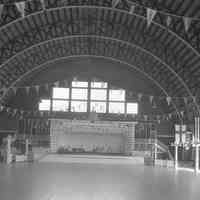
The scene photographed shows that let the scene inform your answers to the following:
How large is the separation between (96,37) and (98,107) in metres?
12.5

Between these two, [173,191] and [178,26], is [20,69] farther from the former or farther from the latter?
[173,191]

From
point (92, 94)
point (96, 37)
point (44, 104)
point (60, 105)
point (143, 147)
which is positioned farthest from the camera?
point (92, 94)

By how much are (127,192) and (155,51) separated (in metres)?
23.9

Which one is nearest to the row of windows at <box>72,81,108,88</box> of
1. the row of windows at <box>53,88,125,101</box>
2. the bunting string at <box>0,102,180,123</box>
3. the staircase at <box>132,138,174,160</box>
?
the row of windows at <box>53,88,125,101</box>

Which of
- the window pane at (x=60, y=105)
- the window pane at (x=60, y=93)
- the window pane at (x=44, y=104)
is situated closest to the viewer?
the window pane at (x=44, y=104)

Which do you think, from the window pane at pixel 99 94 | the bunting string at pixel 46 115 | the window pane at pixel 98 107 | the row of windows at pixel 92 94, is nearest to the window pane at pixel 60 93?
the row of windows at pixel 92 94

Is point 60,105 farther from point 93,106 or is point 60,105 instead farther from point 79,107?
point 93,106

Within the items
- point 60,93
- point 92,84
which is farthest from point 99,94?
point 60,93

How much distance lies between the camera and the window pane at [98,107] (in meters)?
46.6

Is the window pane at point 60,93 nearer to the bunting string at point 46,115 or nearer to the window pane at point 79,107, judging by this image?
the window pane at point 79,107

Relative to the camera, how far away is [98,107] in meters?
46.6

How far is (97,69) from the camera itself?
45.7 meters

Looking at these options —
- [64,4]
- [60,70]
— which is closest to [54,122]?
[60,70]

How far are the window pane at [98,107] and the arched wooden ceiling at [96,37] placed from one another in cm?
793
